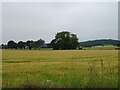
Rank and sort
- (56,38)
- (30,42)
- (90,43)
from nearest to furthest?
(90,43) < (56,38) < (30,42)

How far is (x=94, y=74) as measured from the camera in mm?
5379

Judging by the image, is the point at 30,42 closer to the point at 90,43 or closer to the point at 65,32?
the point at 65,32

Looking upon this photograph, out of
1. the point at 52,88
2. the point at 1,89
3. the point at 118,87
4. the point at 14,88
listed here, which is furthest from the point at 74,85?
the point at 1,89

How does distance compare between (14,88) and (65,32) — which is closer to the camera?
(14,88)

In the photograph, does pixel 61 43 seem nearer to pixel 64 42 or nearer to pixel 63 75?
pixel 64 42

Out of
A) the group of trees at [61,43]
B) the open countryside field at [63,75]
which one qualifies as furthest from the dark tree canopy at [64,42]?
the open countryside field at [63,75]

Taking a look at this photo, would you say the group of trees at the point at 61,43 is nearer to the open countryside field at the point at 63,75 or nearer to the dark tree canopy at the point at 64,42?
the dark tree canopy at the point at 64,42

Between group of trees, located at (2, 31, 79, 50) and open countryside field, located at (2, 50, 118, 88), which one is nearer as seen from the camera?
open countryside field, located at (2, 50, 118, 88)

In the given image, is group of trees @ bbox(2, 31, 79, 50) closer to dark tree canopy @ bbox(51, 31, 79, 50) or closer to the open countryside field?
dark tree canopy @ bbox(51, 31, 79, 50)

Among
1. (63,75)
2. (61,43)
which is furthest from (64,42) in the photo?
(63,75)

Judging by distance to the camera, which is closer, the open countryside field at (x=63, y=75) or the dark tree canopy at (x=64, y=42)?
the open countryside field at (x=63, y=75)

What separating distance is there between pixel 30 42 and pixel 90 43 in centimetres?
3580

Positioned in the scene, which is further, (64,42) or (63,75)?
(64,42)

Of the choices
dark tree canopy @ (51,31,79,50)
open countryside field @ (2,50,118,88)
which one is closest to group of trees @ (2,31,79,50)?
dark tree canopy @ (51,31,79,50)
